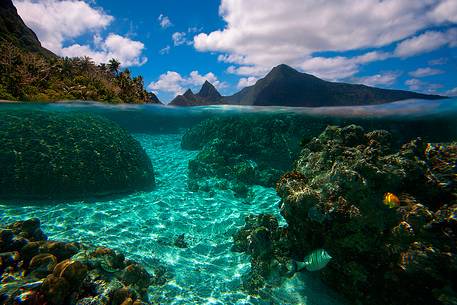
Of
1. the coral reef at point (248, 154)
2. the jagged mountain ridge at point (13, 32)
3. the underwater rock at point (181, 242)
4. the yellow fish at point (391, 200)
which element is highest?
the jagged mountain ridge at point (13, 32)

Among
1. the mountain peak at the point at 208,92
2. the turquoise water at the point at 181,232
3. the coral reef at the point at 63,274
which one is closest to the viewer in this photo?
the coral reef at the point at 63,274

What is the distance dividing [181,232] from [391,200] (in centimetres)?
657

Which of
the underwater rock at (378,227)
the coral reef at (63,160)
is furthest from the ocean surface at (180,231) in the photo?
the underwater rock at (378,227)

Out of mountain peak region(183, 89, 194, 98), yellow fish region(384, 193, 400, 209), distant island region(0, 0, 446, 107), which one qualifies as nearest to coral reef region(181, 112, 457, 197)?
distant island region(0, 0, 446, 107)

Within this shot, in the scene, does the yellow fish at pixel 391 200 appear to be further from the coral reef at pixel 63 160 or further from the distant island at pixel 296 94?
the distant island at pixel 296 94

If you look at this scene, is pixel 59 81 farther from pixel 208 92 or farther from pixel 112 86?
pixel 208 92

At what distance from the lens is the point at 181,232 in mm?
8406

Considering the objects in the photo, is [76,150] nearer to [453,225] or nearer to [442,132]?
[453,225]

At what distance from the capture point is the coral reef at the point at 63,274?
156 inches

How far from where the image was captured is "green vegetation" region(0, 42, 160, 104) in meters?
16.9

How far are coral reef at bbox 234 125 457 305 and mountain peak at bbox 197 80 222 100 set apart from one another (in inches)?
996

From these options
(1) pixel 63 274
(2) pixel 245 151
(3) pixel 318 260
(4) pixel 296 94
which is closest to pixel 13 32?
(2) pixel 245 151

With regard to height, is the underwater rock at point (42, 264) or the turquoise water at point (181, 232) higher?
the underwater rock at point (42, 264)

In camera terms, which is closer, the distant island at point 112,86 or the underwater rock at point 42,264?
the underwater rock at point 42,264
